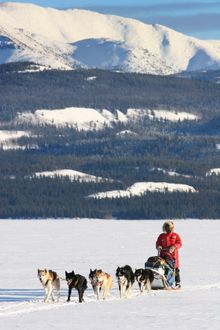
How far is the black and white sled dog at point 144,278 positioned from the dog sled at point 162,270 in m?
0.25

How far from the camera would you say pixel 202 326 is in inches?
1164

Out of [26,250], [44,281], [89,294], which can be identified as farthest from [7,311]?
[26,250]

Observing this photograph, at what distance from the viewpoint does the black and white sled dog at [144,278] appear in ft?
120

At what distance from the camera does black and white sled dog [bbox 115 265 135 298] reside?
116ft

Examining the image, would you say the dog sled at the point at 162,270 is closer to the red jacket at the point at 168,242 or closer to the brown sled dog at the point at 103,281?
the red jacket at the point at 168,242

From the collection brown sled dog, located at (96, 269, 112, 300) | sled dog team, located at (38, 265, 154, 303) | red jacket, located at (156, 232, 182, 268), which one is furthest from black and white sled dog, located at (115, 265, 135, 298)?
red jacket, located at (156, 232, 182, 268)

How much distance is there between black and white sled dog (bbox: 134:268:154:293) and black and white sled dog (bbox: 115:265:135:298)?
31cm

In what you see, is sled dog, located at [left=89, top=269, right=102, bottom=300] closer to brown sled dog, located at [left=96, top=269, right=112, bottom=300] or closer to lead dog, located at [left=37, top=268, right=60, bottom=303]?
brown sled dog, located at [left=96, top=269, right=112, bottom=300]

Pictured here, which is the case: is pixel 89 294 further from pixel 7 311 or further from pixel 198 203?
pixel 198 203

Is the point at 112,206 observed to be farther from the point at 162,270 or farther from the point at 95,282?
the point at 95,282

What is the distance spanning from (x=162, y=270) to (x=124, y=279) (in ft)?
7.17

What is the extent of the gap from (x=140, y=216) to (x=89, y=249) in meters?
103

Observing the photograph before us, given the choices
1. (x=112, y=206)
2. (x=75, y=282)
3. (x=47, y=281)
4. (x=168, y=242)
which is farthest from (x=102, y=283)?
(x=112, y=206)

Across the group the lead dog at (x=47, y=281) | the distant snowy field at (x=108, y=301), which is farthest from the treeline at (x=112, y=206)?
the lead dog at (x=47, y=281)
